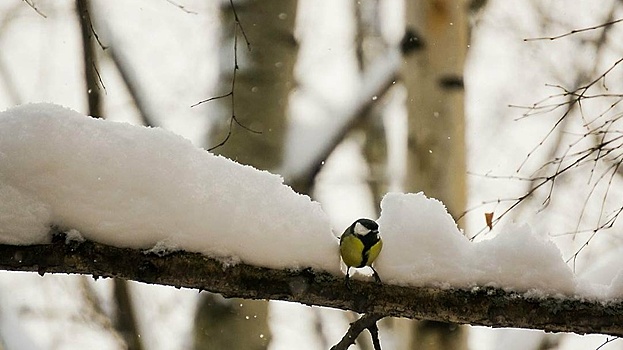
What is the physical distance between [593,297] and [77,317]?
366cm

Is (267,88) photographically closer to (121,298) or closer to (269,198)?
(269,198)

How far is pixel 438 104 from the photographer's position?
1.81 m

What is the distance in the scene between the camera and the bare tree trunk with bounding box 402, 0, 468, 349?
5.92ft

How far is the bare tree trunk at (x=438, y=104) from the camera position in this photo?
5.92ft

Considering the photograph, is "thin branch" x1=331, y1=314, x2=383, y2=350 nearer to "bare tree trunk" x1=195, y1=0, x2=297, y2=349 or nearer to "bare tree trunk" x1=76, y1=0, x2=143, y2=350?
"bare tree trunk" x1=195, y1=0, x2=297, y2=349

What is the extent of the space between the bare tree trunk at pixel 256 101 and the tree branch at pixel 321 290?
2.79 ft

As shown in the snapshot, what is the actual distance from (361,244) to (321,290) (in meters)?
0.09

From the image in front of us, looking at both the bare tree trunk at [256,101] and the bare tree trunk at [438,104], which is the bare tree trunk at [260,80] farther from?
the bare tree trunk at [438,104]

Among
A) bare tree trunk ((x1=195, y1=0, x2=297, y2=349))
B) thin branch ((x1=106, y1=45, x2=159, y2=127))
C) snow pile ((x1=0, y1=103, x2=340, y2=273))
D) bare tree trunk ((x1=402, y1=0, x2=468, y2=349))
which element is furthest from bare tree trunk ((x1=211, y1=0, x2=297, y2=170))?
snow pile ((x1=0, y1=103, x2=340, y2=273))

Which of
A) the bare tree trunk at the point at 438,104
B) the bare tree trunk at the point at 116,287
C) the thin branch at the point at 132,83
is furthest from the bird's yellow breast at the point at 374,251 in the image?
the thin branch at the point at 132,83

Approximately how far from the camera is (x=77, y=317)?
4.18 metres

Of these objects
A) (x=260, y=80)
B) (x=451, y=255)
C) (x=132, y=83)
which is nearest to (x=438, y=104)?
(x=260, y=80)

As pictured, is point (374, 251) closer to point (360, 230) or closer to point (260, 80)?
point (360, 230)

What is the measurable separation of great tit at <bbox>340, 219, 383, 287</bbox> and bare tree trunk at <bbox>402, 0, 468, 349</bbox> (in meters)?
0.89
